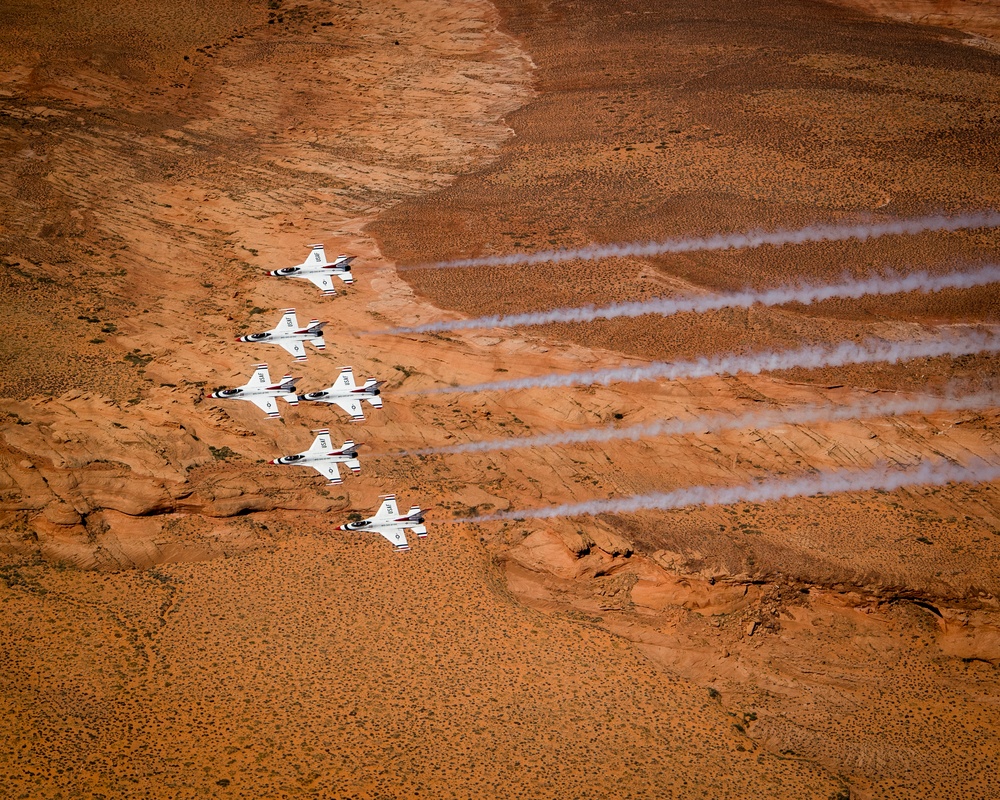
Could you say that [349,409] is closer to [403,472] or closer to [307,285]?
[403,472]

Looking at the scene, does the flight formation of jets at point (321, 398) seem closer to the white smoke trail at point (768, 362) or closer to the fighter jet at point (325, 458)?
the fighter jet at point (325, 458)

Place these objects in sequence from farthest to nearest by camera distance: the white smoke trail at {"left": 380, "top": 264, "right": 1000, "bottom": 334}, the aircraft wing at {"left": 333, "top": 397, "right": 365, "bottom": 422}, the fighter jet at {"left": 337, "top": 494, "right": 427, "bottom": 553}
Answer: the white smoke trail at {"left": 380, "top": 264, "right": 1000, "bottom": 334} → the aircraft wing at {"left": 333, "top": 397, "right": 365, "bottom": 422} → the fighter jet at {"left": 337, "top": 494, "right": 427, "bottom": 553}

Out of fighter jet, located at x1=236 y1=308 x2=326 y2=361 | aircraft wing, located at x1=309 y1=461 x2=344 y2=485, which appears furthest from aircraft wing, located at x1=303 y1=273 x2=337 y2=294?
aircraft wing, located at x1=309 y1=461 x2=344 y2=485

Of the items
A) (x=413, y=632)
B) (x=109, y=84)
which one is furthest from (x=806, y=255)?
(x=109, y=84)

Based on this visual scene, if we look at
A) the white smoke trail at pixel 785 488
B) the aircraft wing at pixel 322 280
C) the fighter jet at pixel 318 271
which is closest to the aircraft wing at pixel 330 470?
the white smoke trail at pixel 785 488

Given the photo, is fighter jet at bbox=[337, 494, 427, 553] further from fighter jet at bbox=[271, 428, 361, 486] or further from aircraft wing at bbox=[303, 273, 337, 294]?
aircraft wing at bbox=[303, 273, 337, 294]

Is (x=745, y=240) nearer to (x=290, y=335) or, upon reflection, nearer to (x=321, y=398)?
(x=290, y=335)
